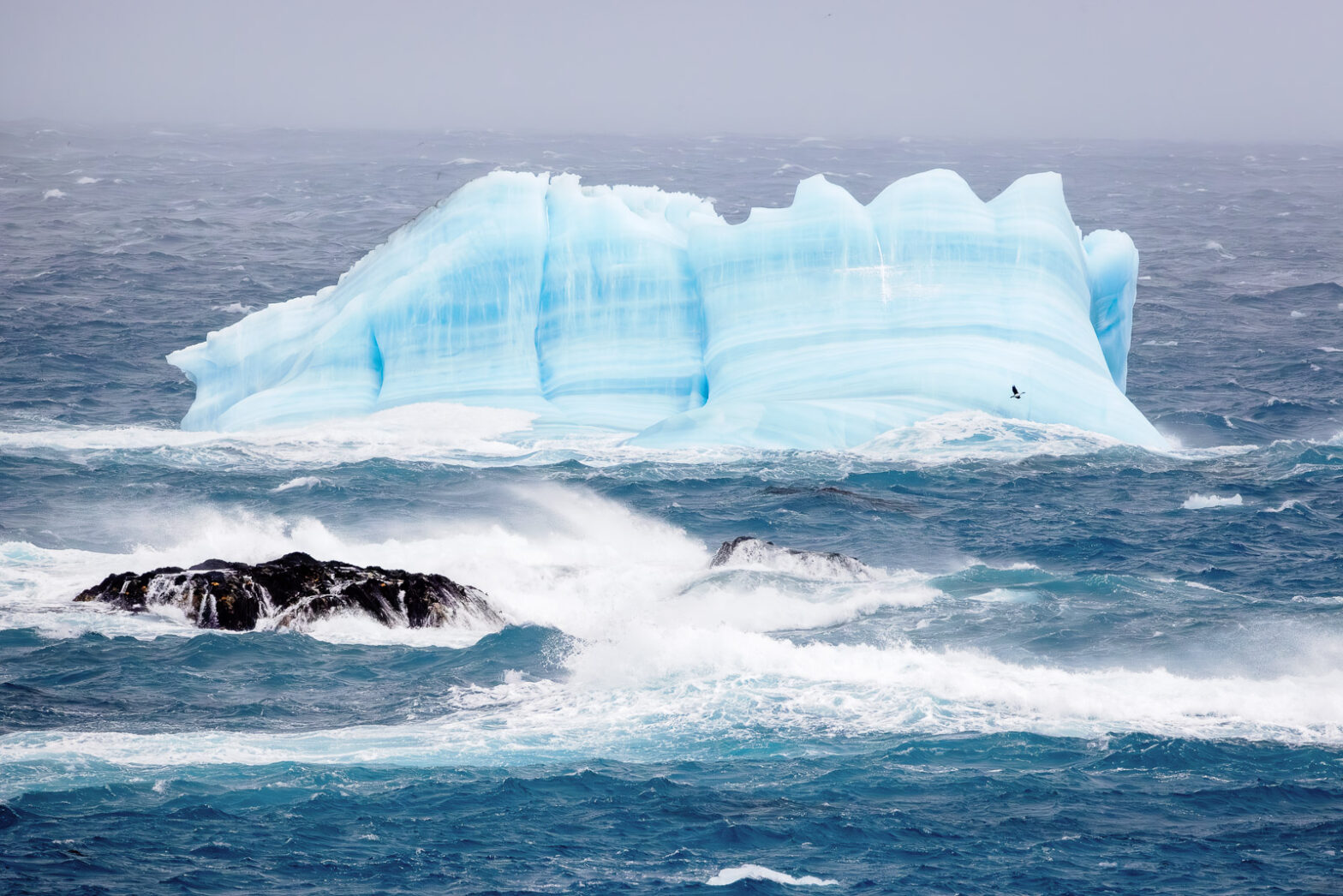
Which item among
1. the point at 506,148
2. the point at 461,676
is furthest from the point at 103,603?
the point at 506,148

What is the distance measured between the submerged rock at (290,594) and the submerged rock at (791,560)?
13.7ft

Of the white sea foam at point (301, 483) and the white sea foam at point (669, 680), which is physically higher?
the white sea foam at point (301, 483)

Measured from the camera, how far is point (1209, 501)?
27.2m

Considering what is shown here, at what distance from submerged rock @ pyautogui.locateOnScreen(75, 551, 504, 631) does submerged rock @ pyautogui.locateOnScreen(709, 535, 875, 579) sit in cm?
419

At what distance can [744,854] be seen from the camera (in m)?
14.0

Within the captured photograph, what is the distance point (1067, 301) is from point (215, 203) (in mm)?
48390

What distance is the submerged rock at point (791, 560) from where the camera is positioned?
75.9 feet

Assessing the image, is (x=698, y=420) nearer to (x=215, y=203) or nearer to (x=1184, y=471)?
(x=1184, y=471)

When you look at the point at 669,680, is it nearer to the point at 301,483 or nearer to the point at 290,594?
the point at 290,594

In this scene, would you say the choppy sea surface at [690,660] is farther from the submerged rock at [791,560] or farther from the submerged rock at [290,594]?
the submerged rock at [290,594]

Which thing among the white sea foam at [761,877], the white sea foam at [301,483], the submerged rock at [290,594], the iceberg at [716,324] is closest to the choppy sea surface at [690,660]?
the white sea foam at [761,877]

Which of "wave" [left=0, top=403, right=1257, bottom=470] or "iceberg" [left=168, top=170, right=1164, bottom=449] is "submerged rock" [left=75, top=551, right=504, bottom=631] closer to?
"wave" [left=0, top=403, right=1257, bottom=470]

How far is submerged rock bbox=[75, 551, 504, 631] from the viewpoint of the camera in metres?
20.6

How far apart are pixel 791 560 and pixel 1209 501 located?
8.92m
